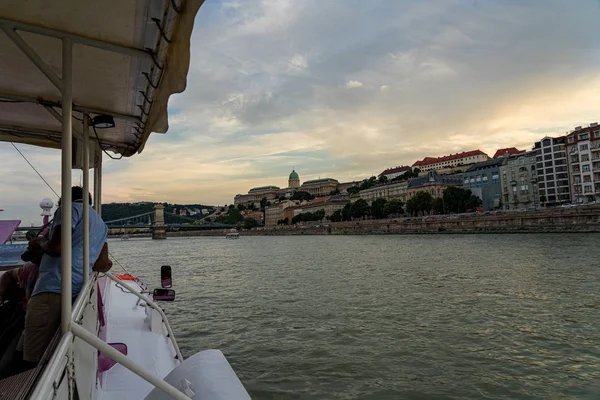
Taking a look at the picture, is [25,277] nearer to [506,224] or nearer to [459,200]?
[506,224]

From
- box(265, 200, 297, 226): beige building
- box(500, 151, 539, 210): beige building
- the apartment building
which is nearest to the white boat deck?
the apartment building

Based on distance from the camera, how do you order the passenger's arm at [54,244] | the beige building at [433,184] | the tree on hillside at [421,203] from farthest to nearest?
the beige building at [433,184] → the tree on hillside at [421,203] → the passenger's arm at [54,244]

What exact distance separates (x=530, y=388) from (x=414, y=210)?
8433cm

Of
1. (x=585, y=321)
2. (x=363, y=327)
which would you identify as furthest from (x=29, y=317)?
(x=585, y=321)

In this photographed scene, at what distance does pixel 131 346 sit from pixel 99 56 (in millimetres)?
2943

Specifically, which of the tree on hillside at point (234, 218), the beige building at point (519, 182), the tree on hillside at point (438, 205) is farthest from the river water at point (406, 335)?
the tree on hillside at point (234, 218)

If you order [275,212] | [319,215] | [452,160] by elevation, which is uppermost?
[452,160]

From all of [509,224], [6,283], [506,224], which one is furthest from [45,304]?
[506,224]

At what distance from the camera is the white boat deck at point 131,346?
3180mm

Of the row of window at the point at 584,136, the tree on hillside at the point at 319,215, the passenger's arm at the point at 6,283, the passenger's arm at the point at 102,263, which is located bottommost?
the passenger's arm at the point at 6,283

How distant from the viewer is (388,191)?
11388 centimetres

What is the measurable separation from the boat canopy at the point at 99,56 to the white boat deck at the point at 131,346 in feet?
6.64

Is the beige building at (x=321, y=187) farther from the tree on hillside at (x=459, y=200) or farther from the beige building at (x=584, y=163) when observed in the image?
the beige building at (x=584, y=163)

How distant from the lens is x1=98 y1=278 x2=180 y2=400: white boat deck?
3180 millimetres
